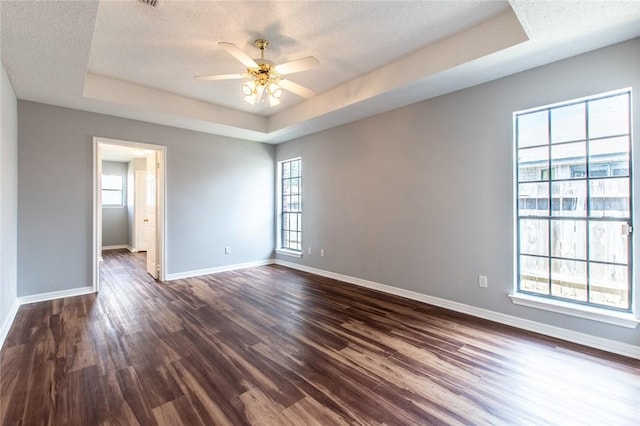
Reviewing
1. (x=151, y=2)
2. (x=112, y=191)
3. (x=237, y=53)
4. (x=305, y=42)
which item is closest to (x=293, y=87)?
(x=305, y=42)

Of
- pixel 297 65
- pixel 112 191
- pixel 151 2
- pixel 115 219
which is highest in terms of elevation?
pixel 151 2

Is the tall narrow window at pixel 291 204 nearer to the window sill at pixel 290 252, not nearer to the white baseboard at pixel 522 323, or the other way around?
the window sill at pixel 290 252

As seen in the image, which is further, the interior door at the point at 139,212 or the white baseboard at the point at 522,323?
the interior door at the point at 139,212

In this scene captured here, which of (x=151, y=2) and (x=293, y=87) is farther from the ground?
(x=151, y=2)

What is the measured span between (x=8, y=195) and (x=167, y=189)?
6.49 ft

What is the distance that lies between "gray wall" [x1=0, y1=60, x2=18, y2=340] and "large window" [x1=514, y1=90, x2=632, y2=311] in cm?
519

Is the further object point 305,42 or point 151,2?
point 305,42

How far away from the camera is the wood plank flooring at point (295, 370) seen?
69.3 inches

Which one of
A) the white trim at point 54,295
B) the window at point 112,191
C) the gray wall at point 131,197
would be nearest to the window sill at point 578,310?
the white trim at point 54,295

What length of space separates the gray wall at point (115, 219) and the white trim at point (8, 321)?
551 centimetres

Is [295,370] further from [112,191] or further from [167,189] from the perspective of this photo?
[112,191]

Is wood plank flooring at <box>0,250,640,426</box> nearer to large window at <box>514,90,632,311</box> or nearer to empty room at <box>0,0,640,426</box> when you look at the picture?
empty room at <box>0,0,640,426</box>

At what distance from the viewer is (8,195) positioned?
309 cm

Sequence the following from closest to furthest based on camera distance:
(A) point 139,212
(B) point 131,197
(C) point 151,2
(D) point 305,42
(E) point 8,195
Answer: (C) point 151,2 < (D) point 305,42 < (E) point 8,195 < (A) point 139,212 < (B) point 131,197
